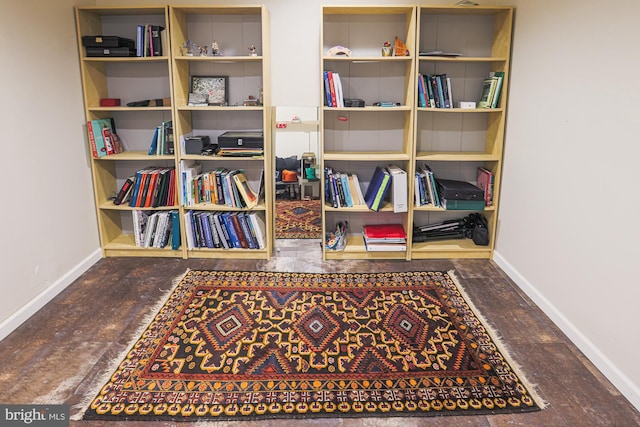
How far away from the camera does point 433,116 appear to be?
3.86m

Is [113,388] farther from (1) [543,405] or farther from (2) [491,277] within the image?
(2) [491,277]

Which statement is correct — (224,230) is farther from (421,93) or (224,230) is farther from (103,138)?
(421,93)

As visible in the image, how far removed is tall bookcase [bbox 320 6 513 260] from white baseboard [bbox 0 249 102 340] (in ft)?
6.21

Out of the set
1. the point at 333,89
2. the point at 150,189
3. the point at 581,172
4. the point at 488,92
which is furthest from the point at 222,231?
the point at 581,172

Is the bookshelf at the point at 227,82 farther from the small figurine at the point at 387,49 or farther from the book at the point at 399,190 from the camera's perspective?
the book at the point at 399,190

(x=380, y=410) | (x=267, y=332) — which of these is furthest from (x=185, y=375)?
(x=380, y=410)

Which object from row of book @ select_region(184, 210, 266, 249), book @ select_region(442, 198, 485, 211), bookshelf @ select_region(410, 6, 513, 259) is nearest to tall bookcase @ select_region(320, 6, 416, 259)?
bookshelf @ select_region(410, 6, 513, 259)

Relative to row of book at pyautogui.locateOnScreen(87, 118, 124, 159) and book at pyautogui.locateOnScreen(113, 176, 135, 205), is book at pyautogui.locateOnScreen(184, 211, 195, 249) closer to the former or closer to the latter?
book at pyautogui.locateOnScreen(113, 176, 135, 205)

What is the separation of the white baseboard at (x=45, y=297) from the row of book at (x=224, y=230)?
777 millimetres

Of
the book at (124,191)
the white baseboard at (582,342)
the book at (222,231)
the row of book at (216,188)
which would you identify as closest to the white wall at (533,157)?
the white baseboard at (582,342)

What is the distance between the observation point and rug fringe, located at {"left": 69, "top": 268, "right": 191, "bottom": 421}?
6.71 feet

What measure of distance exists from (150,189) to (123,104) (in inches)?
30.7

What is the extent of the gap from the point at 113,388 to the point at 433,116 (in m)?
3.05

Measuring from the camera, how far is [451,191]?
3.64 meters
